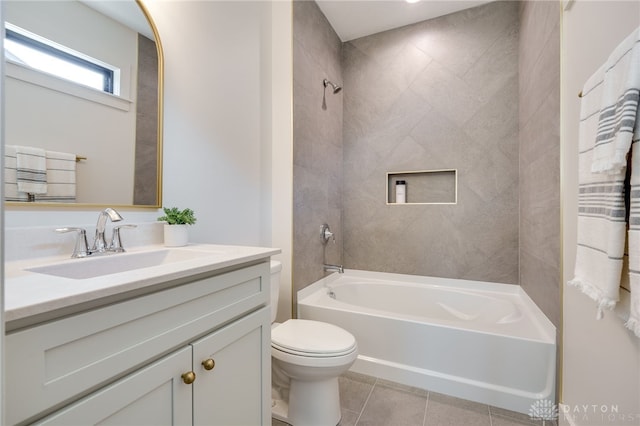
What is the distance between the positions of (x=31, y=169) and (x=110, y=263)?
417 millimetres

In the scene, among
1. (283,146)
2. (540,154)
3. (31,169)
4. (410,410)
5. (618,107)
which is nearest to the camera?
(618,107)

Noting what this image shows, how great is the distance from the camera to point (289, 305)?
1.98 metres

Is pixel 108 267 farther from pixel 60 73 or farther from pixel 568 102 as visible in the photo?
pixel 568 102

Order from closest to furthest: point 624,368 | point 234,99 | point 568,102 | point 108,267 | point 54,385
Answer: point 54,385, point 624,368, point 108,267, point 568,102, point 234,99

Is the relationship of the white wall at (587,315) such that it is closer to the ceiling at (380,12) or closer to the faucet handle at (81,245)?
the ceiling at (380,12)

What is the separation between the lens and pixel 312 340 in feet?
4.62

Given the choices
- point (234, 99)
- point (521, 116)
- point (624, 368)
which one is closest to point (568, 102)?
point (521, 116)

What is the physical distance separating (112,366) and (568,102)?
6.34 feet

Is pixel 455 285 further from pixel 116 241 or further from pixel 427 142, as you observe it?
pixel 116 241

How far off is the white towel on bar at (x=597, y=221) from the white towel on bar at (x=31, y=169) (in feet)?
6.04

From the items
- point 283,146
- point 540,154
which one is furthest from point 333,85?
point 540,154

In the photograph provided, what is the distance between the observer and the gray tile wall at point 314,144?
2.03 m

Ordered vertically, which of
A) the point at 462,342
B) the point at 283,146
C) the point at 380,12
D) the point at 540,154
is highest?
the point at 380,12

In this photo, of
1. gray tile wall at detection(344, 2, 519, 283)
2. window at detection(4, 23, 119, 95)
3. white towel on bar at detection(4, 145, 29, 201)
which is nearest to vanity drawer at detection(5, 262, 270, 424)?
white towel on bar at detection(4, 145, 29, 201)
